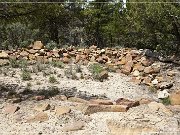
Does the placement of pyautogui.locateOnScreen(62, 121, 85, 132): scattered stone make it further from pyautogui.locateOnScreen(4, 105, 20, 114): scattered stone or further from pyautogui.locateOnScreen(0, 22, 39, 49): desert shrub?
pyautogui.locateOnScreen(0, 22, 39, 49): desert shrub

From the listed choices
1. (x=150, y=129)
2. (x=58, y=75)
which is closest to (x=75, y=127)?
(x=150, y=129)

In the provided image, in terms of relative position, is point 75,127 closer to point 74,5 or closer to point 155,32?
point 155,32

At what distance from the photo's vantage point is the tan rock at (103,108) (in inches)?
298

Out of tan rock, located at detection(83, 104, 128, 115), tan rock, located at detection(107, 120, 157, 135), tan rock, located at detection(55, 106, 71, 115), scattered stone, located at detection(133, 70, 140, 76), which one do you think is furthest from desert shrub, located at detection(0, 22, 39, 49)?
tan rock, located at detection(107, 120, 157, 135)

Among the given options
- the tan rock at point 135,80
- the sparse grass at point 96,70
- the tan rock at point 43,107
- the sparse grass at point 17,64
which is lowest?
the tan rock at point 135,80

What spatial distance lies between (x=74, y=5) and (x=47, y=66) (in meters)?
21.8

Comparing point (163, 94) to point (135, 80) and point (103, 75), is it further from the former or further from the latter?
point (103, 75)

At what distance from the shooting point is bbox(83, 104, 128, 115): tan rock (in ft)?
24.8

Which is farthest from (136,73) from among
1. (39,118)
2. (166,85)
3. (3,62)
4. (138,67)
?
Answer: (39,118)

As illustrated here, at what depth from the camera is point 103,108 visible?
7.66 meters

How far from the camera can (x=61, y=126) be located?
7.23m

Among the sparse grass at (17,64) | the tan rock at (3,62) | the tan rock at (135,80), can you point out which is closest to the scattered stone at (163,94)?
the tan rock at (135,80)

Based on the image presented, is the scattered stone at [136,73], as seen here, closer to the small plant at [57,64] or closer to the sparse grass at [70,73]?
the sparse grass at [70,73]

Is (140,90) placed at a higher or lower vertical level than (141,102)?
Result: lower
